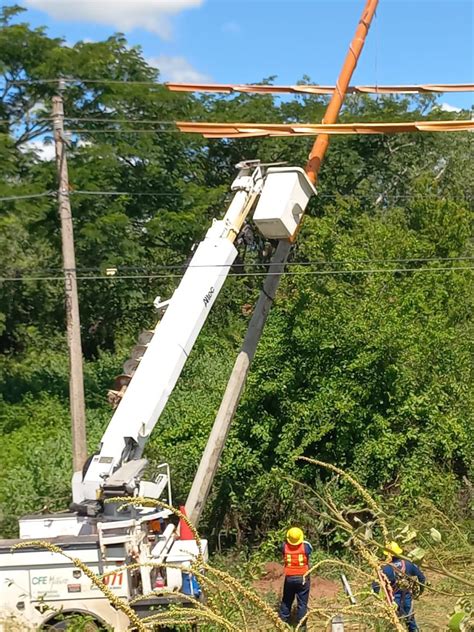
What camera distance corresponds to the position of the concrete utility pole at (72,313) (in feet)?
52.4

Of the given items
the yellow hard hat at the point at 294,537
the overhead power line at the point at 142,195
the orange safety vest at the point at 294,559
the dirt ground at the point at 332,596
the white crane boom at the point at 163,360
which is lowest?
the dirt ground at the point at 332,596

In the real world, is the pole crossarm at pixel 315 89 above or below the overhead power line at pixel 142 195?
below

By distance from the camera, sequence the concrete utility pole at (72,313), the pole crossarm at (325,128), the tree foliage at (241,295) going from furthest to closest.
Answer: the concrete utility pole at (72,313), the tree foliage at (241,295), the pole crossarm at (325,128)

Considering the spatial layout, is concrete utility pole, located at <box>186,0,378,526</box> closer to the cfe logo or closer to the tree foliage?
the cfe logo

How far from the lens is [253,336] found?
12.0 meters

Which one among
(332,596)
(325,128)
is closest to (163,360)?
(325,128)

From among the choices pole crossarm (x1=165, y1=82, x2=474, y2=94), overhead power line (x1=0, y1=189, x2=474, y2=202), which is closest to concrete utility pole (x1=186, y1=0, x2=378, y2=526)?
pole crossarm (x1=165, y1=82, x2=474, y2=94)

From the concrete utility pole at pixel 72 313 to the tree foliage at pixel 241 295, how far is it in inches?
30.3

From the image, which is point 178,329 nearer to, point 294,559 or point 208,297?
point 208,297

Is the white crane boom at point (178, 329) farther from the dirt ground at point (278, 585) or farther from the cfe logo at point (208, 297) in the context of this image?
the dirt ground at point (278, 585)

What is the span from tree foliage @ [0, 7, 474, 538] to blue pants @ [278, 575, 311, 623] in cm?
294

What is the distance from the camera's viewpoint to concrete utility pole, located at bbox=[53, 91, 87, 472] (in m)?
16.0

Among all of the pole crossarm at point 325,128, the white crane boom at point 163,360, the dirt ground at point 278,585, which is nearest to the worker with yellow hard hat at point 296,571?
the dirt ground at point 278,585

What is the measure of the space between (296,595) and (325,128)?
18.2 feet
